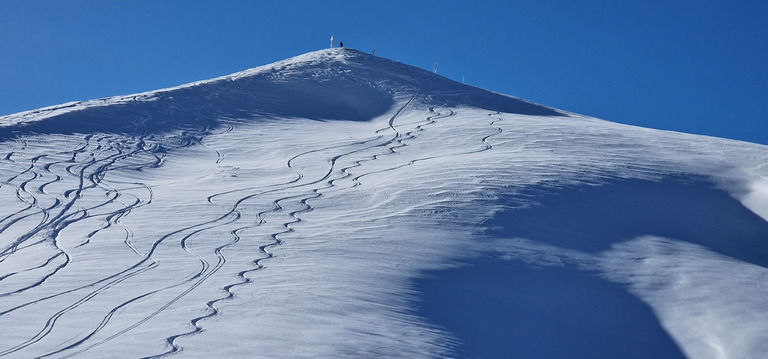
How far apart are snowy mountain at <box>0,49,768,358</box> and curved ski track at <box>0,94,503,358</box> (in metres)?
0.05

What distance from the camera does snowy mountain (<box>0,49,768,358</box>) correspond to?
7.73 metres

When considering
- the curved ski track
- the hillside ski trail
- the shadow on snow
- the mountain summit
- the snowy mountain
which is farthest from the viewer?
the mountain summit

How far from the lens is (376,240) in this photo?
428 inches

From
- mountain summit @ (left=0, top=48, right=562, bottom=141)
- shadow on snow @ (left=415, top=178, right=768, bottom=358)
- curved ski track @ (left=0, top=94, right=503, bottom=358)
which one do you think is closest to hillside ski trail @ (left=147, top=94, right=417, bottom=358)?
curved ski track @ (left=0, top=94, right=503, bottom=358)

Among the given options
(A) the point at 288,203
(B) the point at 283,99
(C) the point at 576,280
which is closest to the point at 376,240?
(C) the point at 576,280

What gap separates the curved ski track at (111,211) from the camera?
796cm

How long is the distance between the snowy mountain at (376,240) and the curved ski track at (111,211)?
0.16 feet

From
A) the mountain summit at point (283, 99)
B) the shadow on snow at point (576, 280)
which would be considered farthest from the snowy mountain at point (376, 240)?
the mountain summit at point (283, 99)

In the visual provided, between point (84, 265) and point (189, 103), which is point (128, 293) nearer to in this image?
point (84, 265)

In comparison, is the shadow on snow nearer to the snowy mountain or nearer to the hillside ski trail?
the snowy mountain

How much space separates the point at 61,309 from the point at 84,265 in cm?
177

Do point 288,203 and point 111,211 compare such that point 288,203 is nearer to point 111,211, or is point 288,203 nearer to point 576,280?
point 111,211

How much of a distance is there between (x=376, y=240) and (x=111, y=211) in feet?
15.1

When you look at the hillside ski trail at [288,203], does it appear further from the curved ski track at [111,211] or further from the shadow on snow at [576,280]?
the shadow on snow at [576,280]
